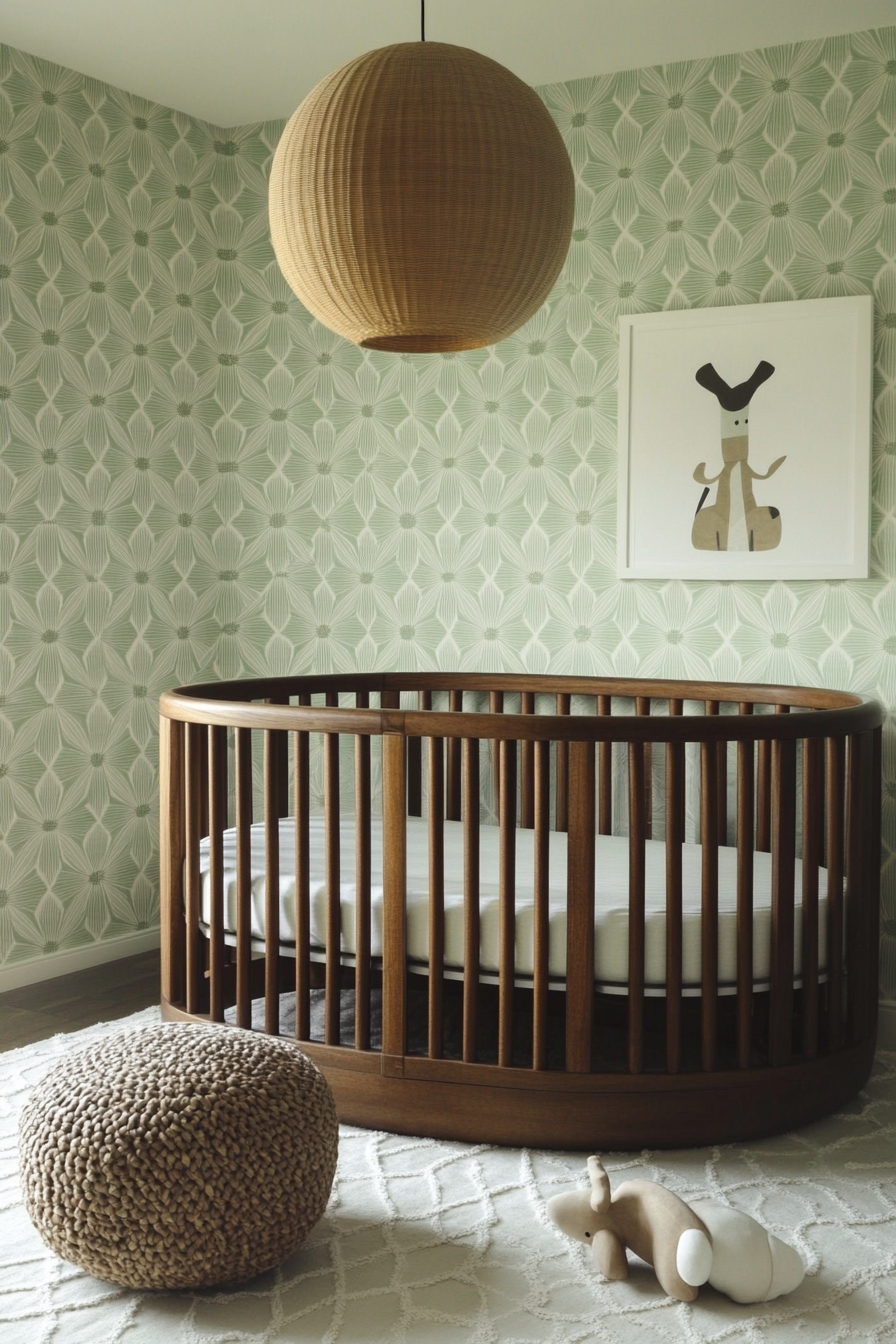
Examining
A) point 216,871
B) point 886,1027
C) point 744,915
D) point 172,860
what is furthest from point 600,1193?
point 886,1027

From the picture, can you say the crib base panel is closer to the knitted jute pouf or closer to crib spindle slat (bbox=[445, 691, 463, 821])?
the knitted jute pouf

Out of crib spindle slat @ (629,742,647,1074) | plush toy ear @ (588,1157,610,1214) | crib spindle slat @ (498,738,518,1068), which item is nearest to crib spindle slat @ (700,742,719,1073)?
crib spindle slat @ (629,742,647,1074)

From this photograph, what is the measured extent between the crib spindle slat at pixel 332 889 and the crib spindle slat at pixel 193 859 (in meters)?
0.35

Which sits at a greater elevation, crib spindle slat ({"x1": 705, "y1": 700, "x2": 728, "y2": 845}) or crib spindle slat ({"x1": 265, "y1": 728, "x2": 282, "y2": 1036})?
crib spindle slat ({"x1": 705, "y1": 700, "x2": 728, "y2": 845})

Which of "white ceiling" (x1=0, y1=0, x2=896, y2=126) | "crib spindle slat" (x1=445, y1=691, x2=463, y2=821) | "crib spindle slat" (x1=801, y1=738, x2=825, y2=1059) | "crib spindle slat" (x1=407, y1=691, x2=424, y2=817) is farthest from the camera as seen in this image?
"crib spindle slat" (x1=407, y1=691, x2=424, y2=817)

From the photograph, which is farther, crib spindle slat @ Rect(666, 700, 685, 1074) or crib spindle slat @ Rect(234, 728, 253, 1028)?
crib spindle slat @ Rect(234, 728, 253, 1028)

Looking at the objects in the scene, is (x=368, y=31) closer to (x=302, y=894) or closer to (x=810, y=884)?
(x=302, y=894)

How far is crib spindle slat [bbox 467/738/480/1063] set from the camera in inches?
88.6

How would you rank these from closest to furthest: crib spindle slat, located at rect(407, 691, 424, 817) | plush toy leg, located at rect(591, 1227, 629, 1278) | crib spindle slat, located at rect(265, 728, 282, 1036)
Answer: plush toy leg, located at rect(591, 1227, 629, 1278), crib spindle slat, located at rect(265, 728, 282, 1036), crib spindle slat, located at rect(407, 691, 424, 817)

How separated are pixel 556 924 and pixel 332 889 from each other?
0.43 m

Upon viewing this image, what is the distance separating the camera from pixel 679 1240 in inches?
69.3

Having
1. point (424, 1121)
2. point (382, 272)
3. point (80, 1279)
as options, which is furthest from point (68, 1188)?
point (382, 272)

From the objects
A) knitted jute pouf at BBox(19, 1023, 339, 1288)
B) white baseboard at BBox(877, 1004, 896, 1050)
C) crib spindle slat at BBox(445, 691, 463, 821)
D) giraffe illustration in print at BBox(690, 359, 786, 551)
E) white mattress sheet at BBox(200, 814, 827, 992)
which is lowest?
white baseboard at BBox(877, 1004, 896, 1050)

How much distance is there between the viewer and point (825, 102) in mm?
3010
